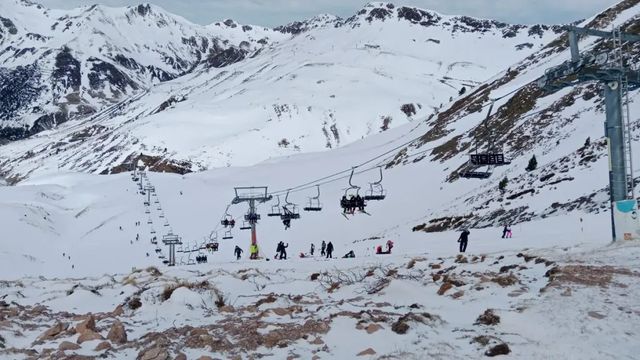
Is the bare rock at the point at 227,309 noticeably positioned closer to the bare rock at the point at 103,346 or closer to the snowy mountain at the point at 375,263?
the snowy mountain at the point at 375,263

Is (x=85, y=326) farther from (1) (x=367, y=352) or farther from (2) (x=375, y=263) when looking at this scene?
(2) (x=375, y=263)

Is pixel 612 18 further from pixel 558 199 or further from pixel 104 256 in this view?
pixel 104 256

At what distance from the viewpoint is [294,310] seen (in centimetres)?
1256

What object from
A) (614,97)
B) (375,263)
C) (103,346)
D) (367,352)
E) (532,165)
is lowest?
(375,263)

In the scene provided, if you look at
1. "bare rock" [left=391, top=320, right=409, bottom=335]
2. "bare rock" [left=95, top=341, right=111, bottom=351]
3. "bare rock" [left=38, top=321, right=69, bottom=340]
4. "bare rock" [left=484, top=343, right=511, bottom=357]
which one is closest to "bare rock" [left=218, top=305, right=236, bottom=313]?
"bare rock" [left=38, top=321, right=69, bottom=340]

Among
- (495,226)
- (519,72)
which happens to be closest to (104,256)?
(495,226)

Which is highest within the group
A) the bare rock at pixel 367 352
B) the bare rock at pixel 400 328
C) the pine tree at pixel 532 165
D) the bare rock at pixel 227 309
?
the pine tree at pixel 532 165

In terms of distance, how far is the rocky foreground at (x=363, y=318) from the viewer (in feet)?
30.6

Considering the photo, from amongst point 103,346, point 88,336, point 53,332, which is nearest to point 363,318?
point 103,346

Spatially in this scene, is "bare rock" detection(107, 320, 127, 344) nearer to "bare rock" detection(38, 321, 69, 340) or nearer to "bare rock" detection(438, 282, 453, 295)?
"bare rock" detection(38, 321, 69, 340)

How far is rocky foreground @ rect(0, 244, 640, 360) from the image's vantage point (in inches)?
368

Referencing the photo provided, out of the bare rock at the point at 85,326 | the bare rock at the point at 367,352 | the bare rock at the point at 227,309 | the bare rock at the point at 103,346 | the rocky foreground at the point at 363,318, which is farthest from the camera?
the bare rock at the point at 227,309

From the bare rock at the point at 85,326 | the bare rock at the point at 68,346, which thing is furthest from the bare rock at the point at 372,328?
the bare rock at the point at 85,326

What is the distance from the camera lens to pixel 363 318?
35.9 ft
